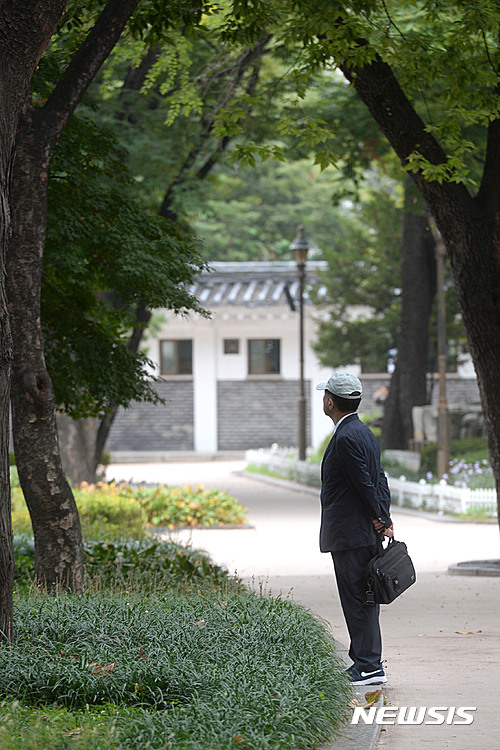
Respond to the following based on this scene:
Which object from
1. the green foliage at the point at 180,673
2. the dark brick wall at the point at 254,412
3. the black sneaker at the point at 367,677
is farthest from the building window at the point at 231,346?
the black sneaker at the point at 367,677

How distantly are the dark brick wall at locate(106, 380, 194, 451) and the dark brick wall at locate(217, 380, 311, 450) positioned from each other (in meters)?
1.18

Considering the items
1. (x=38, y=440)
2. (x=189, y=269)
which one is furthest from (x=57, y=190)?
A: (x=38, y=440)

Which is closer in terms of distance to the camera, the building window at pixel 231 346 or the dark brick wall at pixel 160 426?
the dark brick wall at pixel 160 426

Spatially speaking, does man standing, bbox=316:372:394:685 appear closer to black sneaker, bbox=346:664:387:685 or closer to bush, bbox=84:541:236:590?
black sneaker, bbox=346:664:387:685

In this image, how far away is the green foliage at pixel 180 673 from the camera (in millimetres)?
4473

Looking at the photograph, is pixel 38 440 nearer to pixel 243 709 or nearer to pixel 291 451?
pixel 243 709

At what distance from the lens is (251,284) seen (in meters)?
38.2

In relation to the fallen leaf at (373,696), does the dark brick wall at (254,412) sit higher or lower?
higher

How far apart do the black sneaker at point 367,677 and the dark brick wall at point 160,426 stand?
104 ft

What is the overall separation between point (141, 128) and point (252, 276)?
21.8 meters

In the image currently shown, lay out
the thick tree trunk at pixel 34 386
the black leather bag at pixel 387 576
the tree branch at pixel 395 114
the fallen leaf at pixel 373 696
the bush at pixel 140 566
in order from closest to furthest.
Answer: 1. the fallen leaf at pixel 373 696
2. the black leather bag at pixel 387 576
3. the thick tree trunk at pixel 34 386
4. the bush at pixel 140 566
5. the tree branch at pixel 395 114

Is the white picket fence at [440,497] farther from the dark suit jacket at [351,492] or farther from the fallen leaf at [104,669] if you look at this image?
the fallen leaf at [104,669]

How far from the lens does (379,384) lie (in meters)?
37.5

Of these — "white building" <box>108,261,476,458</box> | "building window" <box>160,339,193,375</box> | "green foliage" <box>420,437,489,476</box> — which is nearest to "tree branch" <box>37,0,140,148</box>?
"green foliage" <box>420,437,489,476</box>
